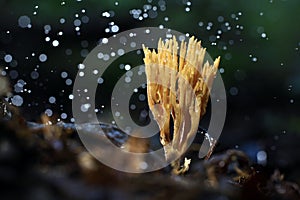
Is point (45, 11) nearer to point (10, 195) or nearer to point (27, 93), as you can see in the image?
point (27, 93)

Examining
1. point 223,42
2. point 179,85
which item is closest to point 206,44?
point 223,42

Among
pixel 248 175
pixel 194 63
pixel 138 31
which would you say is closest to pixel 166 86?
pixel 194 63

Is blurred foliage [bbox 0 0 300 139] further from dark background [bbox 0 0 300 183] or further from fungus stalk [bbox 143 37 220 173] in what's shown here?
fungus stalk [bbox 143 37 220 173]

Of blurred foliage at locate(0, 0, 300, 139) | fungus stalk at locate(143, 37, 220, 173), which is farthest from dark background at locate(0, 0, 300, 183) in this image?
fungus stalk at locate(143, 37, 220, 173)

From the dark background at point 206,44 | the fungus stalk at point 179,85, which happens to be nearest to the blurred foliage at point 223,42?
the dark background at point 206,44

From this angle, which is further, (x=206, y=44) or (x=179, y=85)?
(x=206, y=44)

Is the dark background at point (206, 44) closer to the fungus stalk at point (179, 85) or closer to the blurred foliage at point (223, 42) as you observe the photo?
the blurred foliage at point (223, 42)

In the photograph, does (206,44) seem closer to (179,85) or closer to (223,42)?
(223,42)
